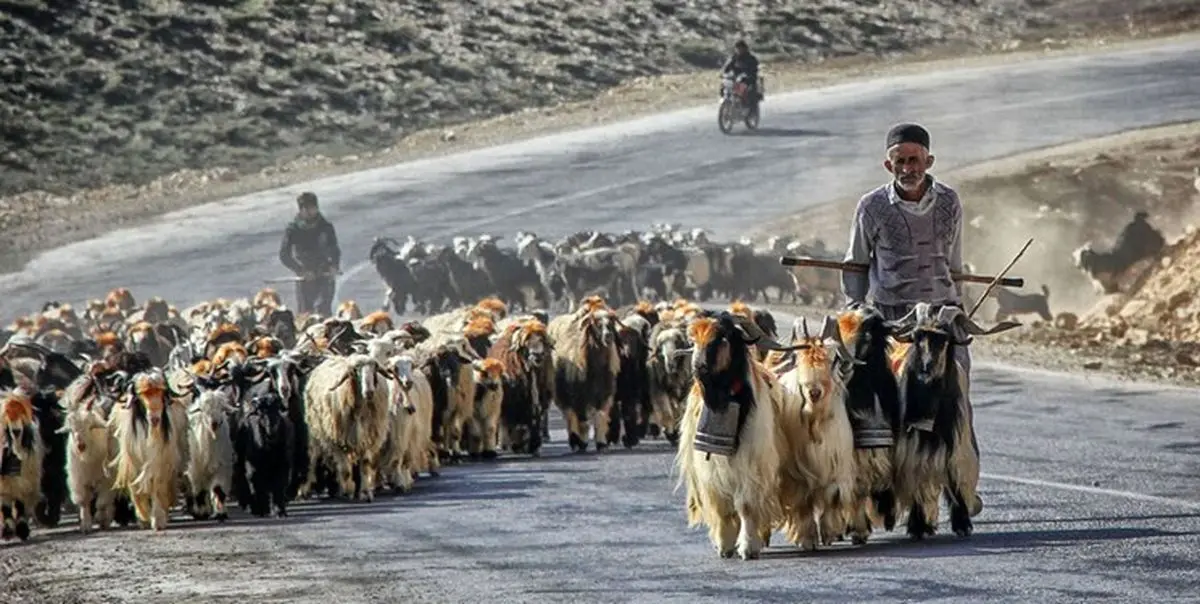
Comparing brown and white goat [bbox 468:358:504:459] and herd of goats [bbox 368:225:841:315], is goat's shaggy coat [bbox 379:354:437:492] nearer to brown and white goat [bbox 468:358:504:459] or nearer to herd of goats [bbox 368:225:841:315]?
brown and white goat [bbox 468:358:504:459]

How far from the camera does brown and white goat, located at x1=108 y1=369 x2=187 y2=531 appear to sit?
1998 centimetres

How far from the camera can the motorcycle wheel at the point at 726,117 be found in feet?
182

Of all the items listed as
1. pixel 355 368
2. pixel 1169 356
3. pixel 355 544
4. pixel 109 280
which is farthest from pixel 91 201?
pixel 355 544

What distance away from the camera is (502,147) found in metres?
56.6

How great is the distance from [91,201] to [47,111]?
24.6 feet

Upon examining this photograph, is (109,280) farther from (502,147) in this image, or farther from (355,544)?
(355,544)

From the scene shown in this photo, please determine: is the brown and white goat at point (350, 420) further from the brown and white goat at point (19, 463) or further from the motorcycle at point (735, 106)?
the motorcycle at point (735, 106)

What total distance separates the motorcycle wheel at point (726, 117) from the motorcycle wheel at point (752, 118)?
32cm

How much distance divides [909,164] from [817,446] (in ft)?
5.63

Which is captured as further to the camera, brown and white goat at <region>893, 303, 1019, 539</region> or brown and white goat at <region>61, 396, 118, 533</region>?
brown and white goat at <region>61, 396, 118, 533</region>

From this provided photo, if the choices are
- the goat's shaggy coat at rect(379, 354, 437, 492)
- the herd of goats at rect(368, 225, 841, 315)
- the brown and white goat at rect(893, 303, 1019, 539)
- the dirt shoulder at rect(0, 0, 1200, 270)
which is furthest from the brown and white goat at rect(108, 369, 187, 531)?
the dirt shoulder at rect(0, 0, 1200, 270)

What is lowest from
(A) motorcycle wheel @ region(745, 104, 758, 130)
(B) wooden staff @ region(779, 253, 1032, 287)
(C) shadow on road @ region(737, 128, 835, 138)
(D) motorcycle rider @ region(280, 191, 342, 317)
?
(B) wooden staff @ region(779, 253, 1032, 287)

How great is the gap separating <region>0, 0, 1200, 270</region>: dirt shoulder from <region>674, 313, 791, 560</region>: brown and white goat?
1480 inches

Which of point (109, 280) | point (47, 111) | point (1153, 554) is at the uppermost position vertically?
point (47, 111)
